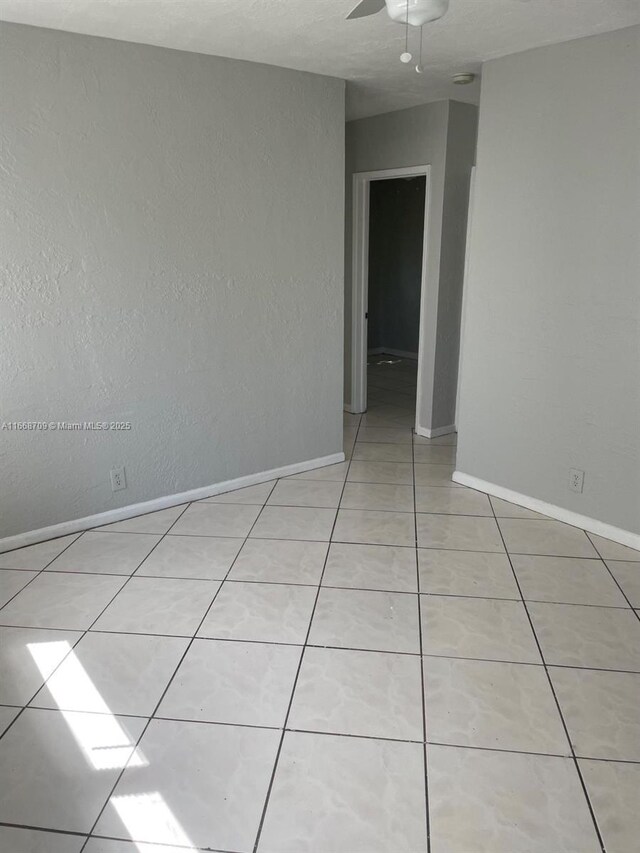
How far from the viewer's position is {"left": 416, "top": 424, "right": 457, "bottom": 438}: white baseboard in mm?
4613

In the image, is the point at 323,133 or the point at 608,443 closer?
the point at 608,443

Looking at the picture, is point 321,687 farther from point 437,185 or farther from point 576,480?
point 437,185

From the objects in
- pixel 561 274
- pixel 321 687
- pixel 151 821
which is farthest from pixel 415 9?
pixel 151 821

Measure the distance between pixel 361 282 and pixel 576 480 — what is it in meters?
2.49

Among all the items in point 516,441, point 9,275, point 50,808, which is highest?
point 9,275

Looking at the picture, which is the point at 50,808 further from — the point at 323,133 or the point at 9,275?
the point at 323,133

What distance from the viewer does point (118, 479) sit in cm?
320

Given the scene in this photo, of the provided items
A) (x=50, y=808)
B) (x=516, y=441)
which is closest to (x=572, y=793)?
(x=50, y=808)

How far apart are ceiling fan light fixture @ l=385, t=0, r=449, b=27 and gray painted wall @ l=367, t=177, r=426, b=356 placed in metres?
5.59

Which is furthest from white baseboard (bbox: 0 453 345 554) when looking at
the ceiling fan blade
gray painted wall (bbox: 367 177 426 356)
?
gray painted wall (bbox: 367 177 426 356)

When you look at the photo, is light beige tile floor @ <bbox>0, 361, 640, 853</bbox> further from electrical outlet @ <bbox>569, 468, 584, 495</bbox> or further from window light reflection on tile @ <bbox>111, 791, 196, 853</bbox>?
electrical outlet @ <bbox>569, 468, 584, 495</bbox>

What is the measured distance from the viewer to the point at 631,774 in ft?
5.51

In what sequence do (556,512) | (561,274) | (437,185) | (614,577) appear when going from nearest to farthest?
(614,577), (561,274), (556,512), (437,185)

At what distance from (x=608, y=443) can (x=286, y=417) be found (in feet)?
6.13
